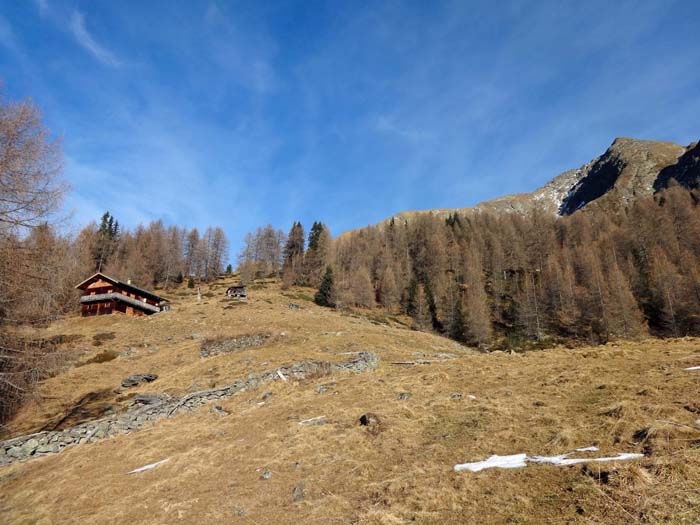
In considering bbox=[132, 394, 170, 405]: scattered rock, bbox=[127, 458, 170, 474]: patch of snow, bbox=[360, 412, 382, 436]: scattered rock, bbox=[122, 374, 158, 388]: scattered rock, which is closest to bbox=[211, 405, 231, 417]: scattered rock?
bbox=[132, 394, 170, 405]: scattered rock

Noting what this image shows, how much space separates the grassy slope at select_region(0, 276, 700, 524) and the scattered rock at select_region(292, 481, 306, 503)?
0.64 ft

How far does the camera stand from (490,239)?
11225 cm

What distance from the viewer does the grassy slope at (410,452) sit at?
6418mm

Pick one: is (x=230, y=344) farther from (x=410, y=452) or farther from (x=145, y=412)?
(x=410, y=452)

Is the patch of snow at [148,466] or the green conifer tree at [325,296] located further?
the green conifer tree at [325,296]

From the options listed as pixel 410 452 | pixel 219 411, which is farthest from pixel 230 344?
pixel 410 452

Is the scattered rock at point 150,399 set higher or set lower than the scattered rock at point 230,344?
lower

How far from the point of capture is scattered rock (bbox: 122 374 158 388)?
25281 mm

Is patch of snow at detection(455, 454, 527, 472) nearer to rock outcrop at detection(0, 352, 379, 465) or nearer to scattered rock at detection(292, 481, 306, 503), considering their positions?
scattered rock at detection(292, 481, 306, 503)

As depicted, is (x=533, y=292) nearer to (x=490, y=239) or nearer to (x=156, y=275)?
(x=490, y=239)

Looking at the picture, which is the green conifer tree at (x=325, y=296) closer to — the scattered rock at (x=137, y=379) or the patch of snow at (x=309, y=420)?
the scattered rock at (x=137, y=379)

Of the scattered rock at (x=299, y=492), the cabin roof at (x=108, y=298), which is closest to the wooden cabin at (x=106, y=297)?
the cabin roof at (x=108, y=298)

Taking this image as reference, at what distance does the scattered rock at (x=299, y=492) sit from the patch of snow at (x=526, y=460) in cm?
398

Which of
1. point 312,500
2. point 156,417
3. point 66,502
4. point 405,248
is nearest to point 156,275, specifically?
point 405,248
